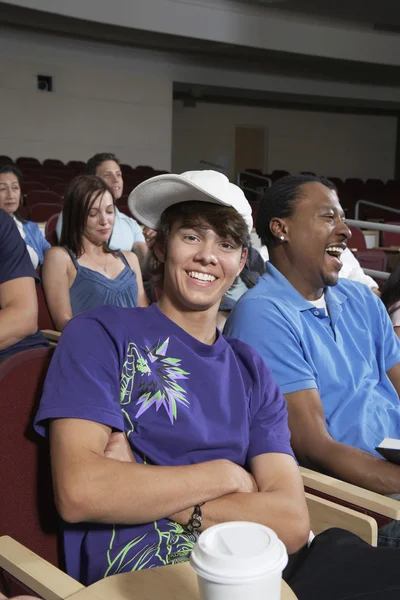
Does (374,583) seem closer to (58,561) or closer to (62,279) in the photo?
(58,561)

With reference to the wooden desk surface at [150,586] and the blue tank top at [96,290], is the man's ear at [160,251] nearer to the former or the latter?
the wooden desk surface at [150,586]

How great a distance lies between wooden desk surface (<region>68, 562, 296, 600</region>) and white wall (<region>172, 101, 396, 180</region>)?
48.8 ft

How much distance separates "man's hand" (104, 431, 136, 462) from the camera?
1.27 meters

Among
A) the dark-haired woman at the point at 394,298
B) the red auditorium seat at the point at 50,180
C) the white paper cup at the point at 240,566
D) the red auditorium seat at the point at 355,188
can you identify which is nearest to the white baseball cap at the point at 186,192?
the white paper cup at the point at 240,566

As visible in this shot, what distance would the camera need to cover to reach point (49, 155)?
12.1m

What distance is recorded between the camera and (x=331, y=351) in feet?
6.30

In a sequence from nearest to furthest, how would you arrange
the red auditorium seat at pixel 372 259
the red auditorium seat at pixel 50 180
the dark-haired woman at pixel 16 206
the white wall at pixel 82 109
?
the dark-haired woman at pixel 16 206 < the red auditorium seat at pixel 372 259 < the red auditorium seat at pixel 50 180 < the white wall at pixel 82 109

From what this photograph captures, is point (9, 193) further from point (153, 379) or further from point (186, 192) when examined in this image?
point (153, 379)

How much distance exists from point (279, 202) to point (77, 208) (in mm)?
1410

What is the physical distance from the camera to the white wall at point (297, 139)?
15.7 m

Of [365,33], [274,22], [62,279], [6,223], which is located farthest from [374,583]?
[365,33]

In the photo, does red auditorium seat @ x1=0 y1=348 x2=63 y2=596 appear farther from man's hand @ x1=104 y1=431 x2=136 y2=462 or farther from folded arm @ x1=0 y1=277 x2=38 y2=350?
folded arm @ x1=0 y1=277 x2=38 y2=350

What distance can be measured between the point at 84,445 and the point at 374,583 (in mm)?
492

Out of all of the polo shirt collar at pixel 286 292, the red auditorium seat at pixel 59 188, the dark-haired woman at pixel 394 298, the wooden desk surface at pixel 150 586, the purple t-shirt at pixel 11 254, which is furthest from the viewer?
the red auditorium seat at pixel 59 188
